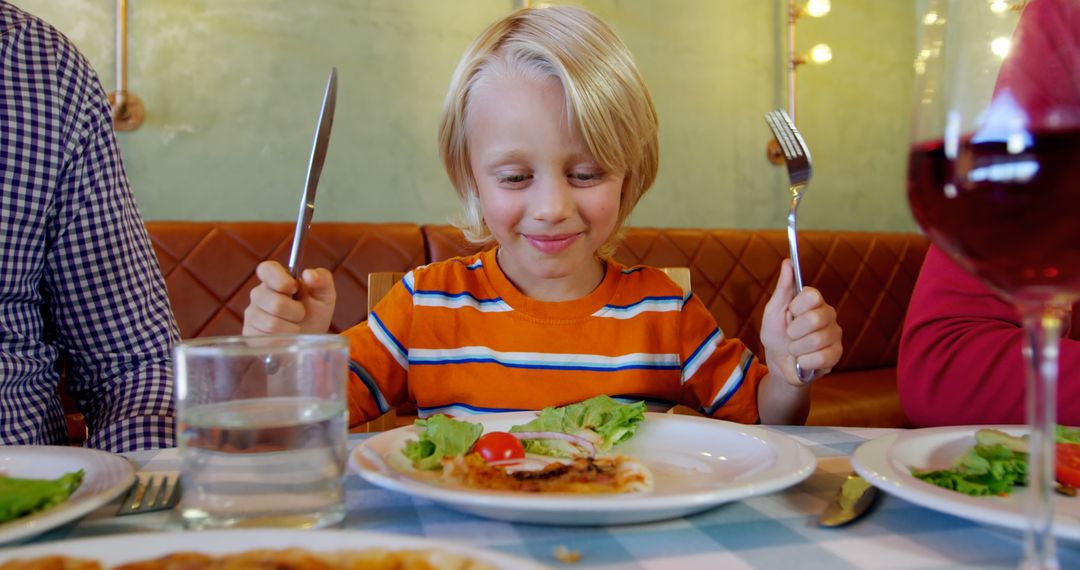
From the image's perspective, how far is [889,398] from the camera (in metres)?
3.05

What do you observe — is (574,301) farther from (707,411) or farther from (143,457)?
(143,457)

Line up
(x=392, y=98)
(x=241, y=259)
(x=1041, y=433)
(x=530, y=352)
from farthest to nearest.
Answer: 1. (x=392, y=98)
2. (x=241, y=259)
3. (x=530, y=352)
4. (x=1041, y=433)

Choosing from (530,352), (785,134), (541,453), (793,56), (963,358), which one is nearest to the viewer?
(541,453)

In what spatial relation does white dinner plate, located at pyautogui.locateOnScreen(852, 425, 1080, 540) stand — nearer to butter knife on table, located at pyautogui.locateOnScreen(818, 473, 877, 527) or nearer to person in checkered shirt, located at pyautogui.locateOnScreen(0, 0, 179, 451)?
butter knife on table, located at pyautogui.locateOnScreen(818, 473, 877, 527)

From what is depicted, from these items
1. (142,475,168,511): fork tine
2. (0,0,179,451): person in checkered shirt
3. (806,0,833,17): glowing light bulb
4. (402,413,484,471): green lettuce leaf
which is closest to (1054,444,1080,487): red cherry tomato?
(402,413,484,471): green lettuce leaf

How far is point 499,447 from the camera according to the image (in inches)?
28.8

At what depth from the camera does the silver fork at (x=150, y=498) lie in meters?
0.57

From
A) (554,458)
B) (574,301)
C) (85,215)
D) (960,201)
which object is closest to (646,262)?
(574,301)

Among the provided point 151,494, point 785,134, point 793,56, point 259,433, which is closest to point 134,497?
point 151,494

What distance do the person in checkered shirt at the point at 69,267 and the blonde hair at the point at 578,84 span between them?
598 mm

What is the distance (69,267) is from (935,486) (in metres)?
1.28

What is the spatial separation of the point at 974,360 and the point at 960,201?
0.76 meters

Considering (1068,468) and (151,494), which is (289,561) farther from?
(1068,468)

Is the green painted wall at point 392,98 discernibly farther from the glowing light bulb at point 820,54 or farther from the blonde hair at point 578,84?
the blonde hair at point 578,84
